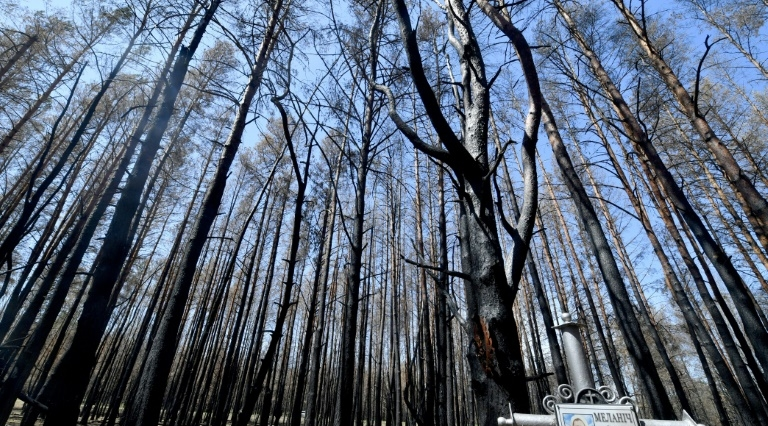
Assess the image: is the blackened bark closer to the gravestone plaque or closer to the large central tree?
the large central tree

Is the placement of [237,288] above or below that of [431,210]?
below

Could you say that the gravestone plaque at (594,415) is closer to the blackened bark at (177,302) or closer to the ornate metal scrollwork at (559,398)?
the ornate metal scrollwork at (559,398)

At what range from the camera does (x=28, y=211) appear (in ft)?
10.5

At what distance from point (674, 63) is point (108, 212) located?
15.7 m

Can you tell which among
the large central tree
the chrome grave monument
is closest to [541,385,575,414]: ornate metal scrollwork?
the chrome grave monument

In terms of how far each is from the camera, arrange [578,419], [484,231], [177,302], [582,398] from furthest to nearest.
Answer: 1. [177,302]
2. [484,231]
3. [582,398]
4. [578,419]

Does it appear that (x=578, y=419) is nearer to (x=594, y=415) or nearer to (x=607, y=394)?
(x=594, y=415)

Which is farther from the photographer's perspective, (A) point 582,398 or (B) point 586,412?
(A) point 582,398

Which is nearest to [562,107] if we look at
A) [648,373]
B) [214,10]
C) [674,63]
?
[674,63]

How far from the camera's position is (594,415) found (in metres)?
0.98

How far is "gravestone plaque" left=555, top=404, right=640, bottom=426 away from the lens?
96cm

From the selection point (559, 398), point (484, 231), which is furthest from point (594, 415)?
point (484, 231)

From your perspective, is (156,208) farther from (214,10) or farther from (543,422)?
(543,422)

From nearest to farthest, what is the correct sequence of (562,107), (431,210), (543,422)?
(543,422)
(562,107)
(431,210)
